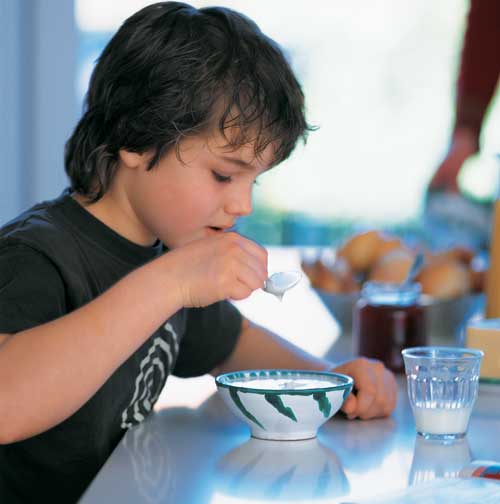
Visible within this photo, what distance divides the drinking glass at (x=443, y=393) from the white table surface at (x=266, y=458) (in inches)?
0.8

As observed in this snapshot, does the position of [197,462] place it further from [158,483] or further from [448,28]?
[448,28]

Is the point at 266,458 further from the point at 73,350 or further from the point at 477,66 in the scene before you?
the point at 477,66

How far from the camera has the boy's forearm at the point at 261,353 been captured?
136cm

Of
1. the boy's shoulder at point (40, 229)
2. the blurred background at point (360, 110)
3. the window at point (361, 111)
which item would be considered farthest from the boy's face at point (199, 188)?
the window at point (361, 111)

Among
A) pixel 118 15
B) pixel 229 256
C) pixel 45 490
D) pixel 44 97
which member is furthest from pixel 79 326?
pixel 118 15

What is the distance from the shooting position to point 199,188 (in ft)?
3.93

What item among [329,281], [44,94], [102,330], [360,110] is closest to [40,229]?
[102,330]

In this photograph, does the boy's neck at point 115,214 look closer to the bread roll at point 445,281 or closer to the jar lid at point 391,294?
the jar lid at point 391,294

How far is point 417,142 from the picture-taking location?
5.94 meters

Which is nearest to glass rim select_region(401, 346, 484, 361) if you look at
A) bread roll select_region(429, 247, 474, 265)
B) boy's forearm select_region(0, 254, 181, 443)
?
boy's forearm select_region(0, 254, 181, 443)

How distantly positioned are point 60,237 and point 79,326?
22cm

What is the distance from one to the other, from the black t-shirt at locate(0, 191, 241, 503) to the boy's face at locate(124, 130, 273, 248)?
0.07m

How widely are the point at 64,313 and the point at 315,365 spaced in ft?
1.27

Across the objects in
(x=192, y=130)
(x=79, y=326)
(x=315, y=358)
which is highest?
(x=192, y=130)
